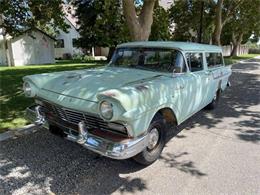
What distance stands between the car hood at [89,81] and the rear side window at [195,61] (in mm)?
773

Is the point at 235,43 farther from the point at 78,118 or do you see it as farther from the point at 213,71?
the point at 78,118

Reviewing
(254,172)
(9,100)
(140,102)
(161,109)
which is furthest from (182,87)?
(9,100)

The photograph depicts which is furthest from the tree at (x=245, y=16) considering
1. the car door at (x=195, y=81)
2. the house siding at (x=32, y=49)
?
the car door at (x=195, y=81)

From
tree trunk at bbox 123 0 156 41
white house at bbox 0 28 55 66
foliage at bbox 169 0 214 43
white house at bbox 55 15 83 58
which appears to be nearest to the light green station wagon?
tree trunk at bbox 123 0 156 41

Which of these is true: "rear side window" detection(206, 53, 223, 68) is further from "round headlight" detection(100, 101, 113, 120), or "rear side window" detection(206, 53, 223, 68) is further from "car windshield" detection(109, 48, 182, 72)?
"round headlight" detection(100, 101, 113, 120)

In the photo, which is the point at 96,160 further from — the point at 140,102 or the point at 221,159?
the point at 221,159

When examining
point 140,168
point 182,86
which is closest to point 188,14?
point 182,86

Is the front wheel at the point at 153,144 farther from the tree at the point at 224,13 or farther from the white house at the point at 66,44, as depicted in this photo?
the white house at the point at 66,44

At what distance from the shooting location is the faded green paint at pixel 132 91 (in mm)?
3037

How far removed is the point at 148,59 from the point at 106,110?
6.85 feet

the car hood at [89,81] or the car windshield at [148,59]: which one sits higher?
the car windshield at [148,59]

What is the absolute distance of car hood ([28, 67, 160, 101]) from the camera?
351 centimetres

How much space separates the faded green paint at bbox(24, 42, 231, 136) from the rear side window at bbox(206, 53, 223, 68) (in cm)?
62

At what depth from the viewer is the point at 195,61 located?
496 cm
